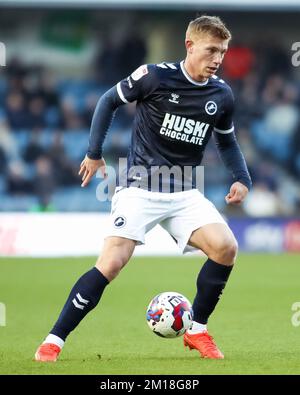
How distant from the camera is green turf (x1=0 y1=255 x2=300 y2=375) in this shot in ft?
20.6

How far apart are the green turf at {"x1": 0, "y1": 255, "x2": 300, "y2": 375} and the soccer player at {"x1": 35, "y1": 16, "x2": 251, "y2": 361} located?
51 cm

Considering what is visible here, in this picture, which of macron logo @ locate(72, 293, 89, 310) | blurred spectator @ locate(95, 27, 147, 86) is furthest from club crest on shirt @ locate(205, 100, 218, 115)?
blurred spectator @ locate(95, 27, 147, 86)

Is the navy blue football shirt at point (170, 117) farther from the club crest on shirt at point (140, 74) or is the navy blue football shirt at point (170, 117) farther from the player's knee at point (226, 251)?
the player's knee at point (226, 251)

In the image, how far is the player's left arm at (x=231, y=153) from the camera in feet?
22.5

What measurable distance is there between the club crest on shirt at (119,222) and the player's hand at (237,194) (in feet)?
2.47

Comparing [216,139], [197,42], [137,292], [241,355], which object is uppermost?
[197,42]

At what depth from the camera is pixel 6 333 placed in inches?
324

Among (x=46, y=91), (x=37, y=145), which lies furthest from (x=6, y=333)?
(x=46, y=91)

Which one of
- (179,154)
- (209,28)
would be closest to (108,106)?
(179,154)

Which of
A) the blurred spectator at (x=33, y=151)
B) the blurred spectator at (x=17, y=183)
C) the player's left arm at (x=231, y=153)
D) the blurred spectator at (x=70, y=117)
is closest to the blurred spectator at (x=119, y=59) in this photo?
the blurred spectator at (x=70, y=117)

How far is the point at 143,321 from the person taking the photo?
30.2 feet

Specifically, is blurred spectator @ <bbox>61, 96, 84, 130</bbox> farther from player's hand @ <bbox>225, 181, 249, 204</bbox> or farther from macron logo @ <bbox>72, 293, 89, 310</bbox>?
macron logo @ <bbox>72, 293, 89, 310</bbox>

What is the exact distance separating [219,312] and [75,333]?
80.9 inches
